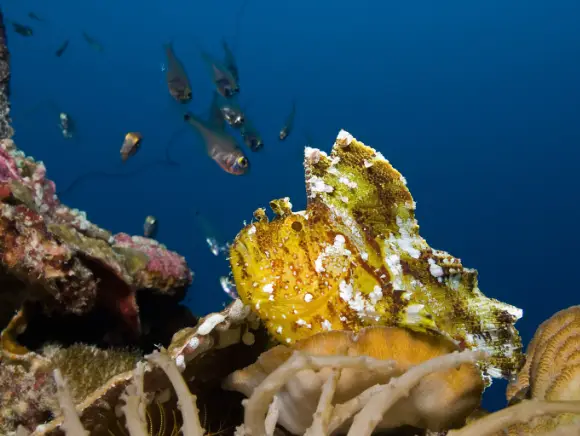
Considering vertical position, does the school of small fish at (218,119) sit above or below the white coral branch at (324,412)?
above

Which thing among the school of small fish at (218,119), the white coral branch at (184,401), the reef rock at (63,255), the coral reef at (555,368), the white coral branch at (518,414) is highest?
the school of small fish at (218,119)

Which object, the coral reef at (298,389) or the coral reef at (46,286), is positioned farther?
the coral reef at (46,286)

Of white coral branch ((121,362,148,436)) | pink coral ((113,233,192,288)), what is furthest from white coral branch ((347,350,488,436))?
pink coral ((113,233,192,288))

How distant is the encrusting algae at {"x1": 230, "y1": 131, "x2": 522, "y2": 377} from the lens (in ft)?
6.24

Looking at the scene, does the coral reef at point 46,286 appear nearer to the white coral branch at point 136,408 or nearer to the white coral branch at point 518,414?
the white coral branch at point 136,408

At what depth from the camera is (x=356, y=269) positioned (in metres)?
1.98

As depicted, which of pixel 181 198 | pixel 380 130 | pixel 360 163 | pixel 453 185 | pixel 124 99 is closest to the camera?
pixel 360 163

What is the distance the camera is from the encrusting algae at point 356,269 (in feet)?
6.24

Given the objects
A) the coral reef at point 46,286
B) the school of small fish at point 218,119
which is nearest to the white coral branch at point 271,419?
the coral reef at point 46,286

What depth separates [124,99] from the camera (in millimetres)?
71875

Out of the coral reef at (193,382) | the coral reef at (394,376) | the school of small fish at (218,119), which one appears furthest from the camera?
the school of small fish at (218,119)

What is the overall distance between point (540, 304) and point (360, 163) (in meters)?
41.0

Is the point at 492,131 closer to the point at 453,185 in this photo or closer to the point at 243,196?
the point at 453,185

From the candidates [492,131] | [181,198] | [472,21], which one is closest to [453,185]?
[492,131]
